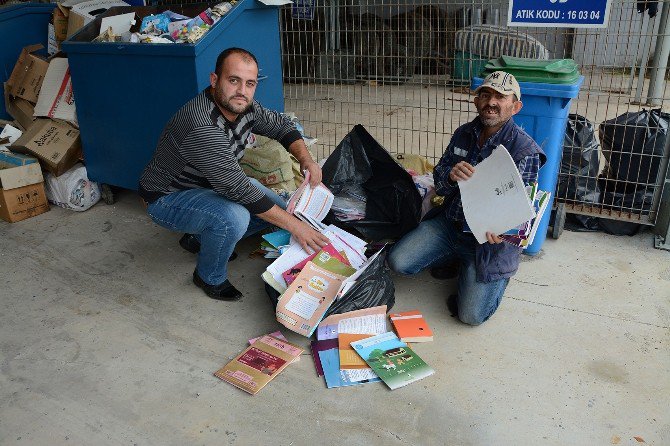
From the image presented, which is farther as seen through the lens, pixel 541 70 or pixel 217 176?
pixel 541 70

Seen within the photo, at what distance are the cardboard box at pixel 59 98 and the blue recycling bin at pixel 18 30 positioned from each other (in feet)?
2.21

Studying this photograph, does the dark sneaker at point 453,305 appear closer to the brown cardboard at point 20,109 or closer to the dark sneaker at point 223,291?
the dark sneaker at point 223,291

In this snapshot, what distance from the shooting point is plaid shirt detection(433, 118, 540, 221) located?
2.45 m

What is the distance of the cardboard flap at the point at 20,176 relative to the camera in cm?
355

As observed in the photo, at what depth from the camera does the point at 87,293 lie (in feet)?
9.39

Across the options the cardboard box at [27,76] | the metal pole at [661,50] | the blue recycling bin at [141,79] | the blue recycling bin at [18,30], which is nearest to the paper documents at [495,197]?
the blue recycling bin at [141,79]

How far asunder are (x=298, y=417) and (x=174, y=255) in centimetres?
149

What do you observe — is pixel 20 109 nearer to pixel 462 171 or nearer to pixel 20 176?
pixel 20 176

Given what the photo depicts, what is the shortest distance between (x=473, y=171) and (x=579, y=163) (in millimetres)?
1184

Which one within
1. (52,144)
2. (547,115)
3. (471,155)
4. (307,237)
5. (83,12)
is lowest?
(307,237)

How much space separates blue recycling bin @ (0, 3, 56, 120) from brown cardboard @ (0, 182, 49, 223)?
3.59 ft

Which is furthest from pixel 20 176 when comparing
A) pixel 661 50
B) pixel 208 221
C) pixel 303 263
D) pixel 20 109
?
pixel 661 50

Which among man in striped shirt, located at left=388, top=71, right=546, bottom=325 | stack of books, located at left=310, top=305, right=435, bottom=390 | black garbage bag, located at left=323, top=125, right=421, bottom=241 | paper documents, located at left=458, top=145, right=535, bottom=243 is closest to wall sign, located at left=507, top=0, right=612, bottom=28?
man in striped shirt, located at left=388, top=71, right=546, bottom=325

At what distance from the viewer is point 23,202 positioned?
12.2 ft
